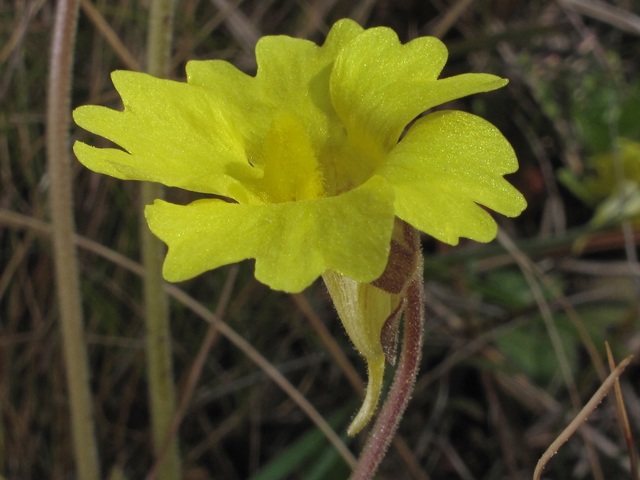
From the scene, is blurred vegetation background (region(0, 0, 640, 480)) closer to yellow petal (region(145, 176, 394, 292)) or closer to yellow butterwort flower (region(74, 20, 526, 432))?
yellow butterwort flower (region(74, 20, 526, 432))

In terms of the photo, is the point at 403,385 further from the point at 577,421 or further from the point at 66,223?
the point at 66,223

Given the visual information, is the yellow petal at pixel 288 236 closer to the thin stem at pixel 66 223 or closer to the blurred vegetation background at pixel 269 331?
the thin stem at pixel 66 223

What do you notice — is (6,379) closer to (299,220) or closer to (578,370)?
(299,220)

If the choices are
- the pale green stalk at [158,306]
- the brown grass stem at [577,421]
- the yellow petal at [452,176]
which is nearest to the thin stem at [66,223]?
the pale green stalk at [158,306]

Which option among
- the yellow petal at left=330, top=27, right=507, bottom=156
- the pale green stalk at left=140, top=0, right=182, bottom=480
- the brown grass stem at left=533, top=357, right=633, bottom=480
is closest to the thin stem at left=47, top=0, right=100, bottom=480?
the pale green stalk at left=140, top=0, right=182, bottom=480

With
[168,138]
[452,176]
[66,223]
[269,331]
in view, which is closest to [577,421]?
[452,176]
